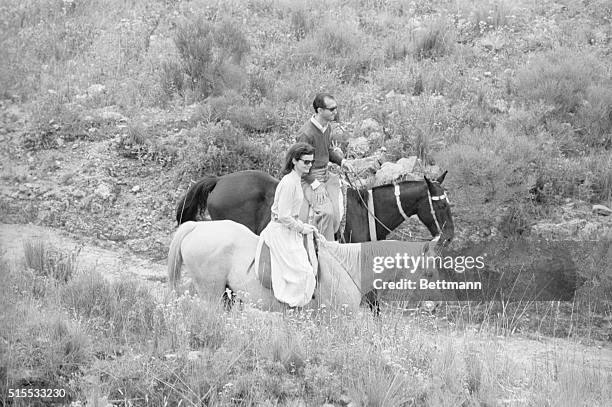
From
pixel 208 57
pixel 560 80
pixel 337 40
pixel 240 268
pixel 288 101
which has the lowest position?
pixel 240 268

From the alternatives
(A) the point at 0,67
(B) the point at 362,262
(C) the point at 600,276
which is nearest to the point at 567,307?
(C) the point at 600,276

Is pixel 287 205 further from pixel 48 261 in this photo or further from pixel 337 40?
pixel 337 40

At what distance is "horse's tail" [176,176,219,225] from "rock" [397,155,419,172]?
3.54 metres

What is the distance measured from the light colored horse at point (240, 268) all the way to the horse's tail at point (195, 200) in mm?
1758

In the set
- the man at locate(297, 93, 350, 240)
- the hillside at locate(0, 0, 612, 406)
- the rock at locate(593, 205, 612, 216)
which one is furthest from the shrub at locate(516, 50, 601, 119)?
the man at locate(297, 93, 350, 240)

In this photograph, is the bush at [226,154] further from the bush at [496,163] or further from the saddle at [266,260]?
the saddle at [266,260]

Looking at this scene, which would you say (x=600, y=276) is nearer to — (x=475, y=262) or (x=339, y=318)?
(x=475, y=262)

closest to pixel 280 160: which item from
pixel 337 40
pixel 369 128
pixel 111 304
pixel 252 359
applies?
pixel 369 128

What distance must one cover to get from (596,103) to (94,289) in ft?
32.1

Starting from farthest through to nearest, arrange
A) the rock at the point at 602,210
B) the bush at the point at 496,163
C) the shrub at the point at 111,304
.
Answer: the rock at the point at 602,210
the bush at the point at 496,163
the shrub at the point at 111,304

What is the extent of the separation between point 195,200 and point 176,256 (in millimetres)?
1857

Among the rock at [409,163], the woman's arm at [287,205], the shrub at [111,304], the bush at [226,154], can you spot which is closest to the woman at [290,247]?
the woman's arm at [287,205]

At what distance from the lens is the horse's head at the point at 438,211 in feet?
31.8

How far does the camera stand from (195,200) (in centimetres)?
1020
